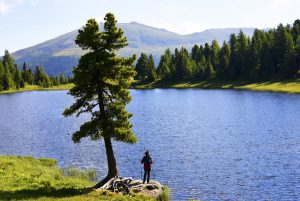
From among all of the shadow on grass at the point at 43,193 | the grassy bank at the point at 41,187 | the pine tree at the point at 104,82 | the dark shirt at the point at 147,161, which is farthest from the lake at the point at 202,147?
the shadow on grass at the point at 43,193

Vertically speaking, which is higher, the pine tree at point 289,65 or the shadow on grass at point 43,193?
the pine tree at point 289,65

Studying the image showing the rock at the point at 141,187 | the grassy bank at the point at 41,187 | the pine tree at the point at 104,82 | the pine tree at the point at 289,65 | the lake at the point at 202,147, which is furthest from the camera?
the pine tree at the point at 289,65

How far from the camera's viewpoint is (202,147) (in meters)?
66.0

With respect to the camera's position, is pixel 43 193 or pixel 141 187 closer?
pixel 43 193

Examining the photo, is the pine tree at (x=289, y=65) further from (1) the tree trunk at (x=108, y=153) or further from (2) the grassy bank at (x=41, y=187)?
(1) the tree trunk at (x=108, y=153)

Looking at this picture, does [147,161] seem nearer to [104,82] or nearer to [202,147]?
[104,82]

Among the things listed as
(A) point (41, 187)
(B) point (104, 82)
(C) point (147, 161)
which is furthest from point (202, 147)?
(A) point (41, 187)

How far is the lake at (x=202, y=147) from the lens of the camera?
45.1 meters

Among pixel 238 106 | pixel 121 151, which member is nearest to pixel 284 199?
pixel 121 151

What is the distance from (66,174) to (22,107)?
102 m

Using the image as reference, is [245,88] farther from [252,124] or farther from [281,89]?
[252,124]

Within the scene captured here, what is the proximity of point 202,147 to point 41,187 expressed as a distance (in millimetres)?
34067

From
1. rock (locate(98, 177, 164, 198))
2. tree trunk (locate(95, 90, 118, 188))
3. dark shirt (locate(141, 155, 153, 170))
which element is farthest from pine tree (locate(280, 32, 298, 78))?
tree trunk (locate(95, 90, 118, 188))

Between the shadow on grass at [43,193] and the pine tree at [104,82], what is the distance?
136 inches
